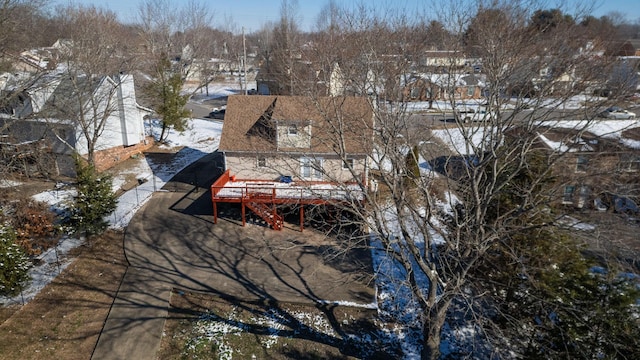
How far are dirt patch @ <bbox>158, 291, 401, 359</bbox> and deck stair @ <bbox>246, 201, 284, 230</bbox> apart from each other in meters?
5.75

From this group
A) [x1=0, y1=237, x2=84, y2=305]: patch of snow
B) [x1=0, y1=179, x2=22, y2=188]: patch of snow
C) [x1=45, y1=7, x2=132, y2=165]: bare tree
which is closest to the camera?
[x1=0, y1=237, x2=84, y2=305]: patch of snow

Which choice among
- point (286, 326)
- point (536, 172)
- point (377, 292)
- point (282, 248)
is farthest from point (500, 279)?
point (282, 248)

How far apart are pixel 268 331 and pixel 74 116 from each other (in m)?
19.5

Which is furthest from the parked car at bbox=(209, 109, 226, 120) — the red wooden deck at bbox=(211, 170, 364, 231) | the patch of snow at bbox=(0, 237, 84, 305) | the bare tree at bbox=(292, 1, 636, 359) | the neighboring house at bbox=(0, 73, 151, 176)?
the bare tree at bbox=(292, 1, 636, 359)

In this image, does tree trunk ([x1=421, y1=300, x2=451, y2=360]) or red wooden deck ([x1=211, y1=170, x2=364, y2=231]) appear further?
red wooden deck ([x1=211, y1=170, x2=364, y2=231])

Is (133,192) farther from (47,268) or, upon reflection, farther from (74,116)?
(47,268)

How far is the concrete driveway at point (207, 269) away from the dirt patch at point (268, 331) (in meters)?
0.47

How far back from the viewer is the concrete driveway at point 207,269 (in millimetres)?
13820

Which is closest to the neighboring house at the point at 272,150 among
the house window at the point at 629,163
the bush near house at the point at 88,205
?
the bush near house at the point at 88,205

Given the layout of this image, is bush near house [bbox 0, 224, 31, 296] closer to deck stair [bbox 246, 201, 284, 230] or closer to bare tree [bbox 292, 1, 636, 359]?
deck stair [bbox 246, 201, 284, 230]

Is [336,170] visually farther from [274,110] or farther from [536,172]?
[536,172]

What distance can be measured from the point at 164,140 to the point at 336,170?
19424mm

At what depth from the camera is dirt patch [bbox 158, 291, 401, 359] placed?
1305 centimetres

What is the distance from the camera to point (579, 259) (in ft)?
37.4
